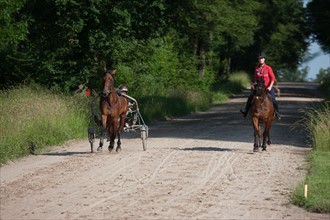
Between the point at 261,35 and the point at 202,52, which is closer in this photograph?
the point at 202,52

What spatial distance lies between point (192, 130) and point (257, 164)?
11.1 m

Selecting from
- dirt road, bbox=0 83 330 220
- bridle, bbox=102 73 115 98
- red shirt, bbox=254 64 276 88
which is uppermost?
red shirt, bbox=254 64 276 88

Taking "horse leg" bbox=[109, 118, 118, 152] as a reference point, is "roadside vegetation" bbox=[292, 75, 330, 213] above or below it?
below

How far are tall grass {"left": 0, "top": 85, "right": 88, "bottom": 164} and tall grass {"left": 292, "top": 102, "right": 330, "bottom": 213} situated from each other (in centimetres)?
725

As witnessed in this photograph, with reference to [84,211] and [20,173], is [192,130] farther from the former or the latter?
[84,211]

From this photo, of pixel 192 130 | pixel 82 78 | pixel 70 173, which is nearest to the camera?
pixel 70 173

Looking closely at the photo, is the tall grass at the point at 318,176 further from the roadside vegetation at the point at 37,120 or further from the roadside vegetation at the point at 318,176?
the roadside vegetation at the point at 37,120

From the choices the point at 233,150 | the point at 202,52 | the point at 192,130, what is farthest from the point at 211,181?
the point at 202,52

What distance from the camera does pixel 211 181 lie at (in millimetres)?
15586

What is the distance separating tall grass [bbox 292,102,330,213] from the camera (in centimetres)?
1280

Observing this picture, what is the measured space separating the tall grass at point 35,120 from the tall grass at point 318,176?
7.25 meters

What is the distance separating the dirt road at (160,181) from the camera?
12.2 metres

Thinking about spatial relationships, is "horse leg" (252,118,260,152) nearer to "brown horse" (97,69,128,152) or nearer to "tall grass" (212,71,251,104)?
"brown horse" (97,69,128,152)

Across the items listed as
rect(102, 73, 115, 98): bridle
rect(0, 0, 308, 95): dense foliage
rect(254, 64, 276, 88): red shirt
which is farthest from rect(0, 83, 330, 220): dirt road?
rect(0, 0, 308, 95): dense foliage
